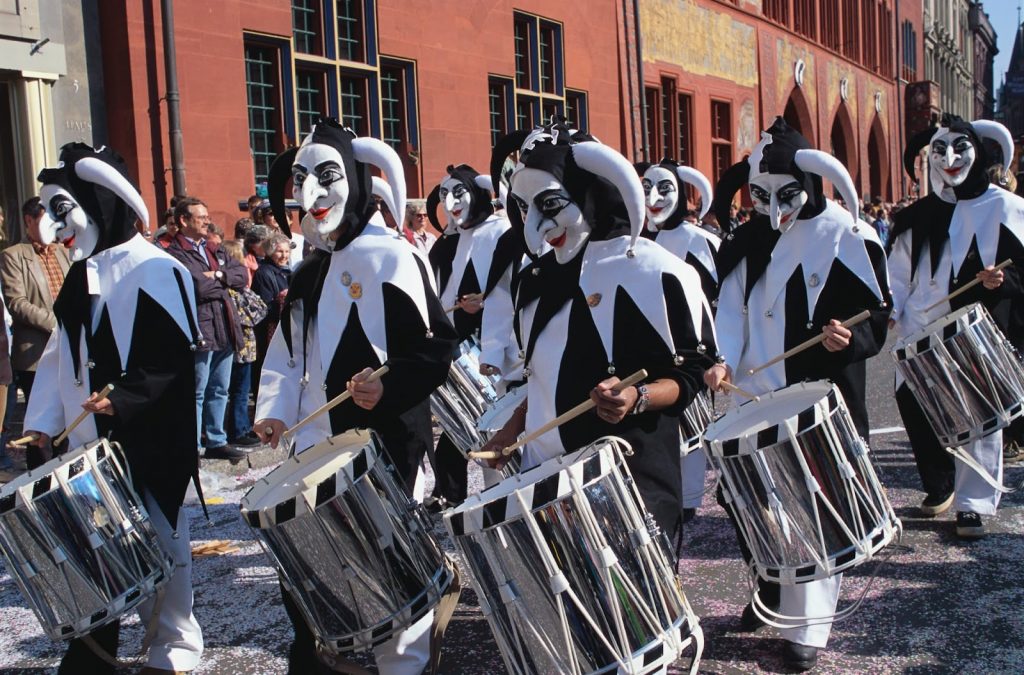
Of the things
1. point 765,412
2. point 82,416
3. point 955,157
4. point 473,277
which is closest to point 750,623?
point 765,412

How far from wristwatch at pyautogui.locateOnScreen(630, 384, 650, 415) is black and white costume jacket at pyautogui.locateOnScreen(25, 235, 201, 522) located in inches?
71.5

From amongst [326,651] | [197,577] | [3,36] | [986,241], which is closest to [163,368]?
[326,651]

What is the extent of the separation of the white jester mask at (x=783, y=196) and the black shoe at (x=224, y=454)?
14.7 feet

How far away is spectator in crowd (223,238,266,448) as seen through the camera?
25.8 feet

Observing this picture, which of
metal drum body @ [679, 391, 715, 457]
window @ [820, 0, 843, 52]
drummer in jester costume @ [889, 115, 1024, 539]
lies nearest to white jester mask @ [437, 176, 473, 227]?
metal drum body @ [679, 391, 715, 457]

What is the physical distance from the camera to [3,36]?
9938 millimetres

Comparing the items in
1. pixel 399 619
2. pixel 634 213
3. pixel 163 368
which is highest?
pixel 634 213

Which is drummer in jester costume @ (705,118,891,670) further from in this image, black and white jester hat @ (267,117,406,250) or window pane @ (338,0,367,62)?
window pane @ (338,0,367,62)

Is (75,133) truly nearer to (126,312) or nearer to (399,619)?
(126,312)

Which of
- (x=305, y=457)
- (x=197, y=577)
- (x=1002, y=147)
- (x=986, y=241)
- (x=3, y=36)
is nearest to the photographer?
(x=305, y=457)

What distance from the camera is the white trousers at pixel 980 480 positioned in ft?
17.7

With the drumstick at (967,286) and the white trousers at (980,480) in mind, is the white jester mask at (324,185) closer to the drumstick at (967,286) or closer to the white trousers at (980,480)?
the drumstick at (967,286)

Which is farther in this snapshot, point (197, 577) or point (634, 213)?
point (197, 577)

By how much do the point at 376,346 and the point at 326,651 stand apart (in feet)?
3.45
